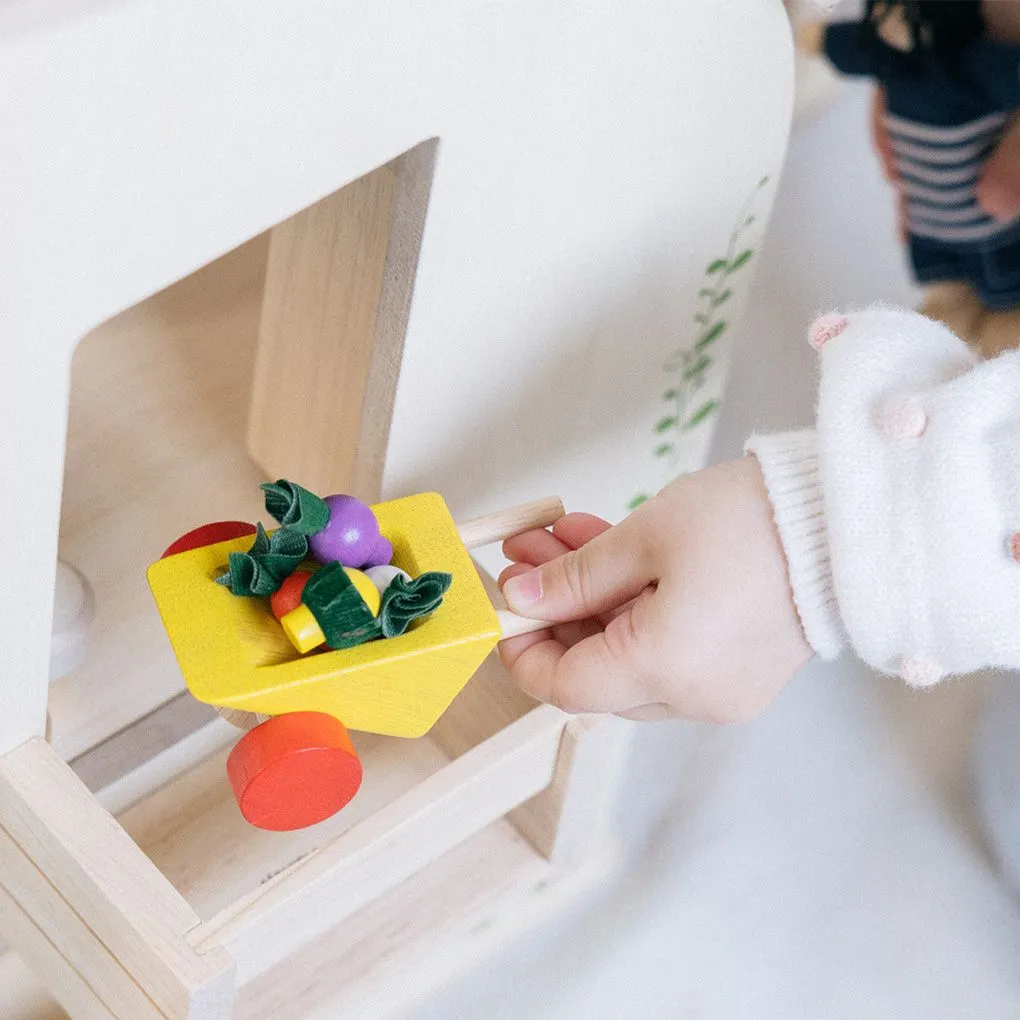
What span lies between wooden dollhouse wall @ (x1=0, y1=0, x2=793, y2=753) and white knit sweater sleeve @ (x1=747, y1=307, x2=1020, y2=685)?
128 mm

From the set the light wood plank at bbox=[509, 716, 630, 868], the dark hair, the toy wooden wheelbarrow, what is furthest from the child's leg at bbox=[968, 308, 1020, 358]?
the toy wooden wheelbarrow

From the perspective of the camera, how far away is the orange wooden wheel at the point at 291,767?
0.40 meters

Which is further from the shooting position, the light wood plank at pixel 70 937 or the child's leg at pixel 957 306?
the child's leg at pixel 957 306

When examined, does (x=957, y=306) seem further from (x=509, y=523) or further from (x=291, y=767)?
(x=291, y=767)

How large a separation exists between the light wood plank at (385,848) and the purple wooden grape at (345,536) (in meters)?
0.09

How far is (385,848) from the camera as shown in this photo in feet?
1.50

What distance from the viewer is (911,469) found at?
1.48ft

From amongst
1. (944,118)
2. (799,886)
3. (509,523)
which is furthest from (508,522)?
(944,118)

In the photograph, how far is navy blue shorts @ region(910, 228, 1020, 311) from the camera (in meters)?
0.93

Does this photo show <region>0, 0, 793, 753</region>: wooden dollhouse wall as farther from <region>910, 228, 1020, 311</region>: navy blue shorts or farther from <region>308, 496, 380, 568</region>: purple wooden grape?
<region>910, 228, 1020, 311</region>: navy blue shorts

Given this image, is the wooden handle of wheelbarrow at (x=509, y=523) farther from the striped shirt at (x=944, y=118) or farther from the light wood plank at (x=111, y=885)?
the striped shirt at (x=944, y=118)

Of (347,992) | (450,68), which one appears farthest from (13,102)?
(347,992)

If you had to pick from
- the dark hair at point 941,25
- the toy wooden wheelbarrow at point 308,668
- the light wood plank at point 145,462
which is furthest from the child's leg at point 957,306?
the toy wooden wheelbarrow at point 308,668

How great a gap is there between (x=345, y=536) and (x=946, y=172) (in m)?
0.65
